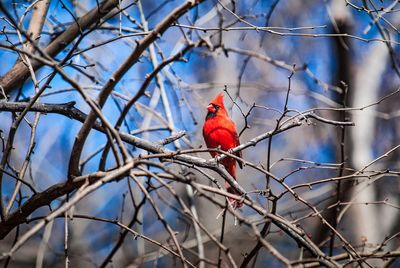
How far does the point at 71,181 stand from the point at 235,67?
672cm

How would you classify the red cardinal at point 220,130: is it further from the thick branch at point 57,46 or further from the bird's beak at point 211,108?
the thick branch at point 57,46

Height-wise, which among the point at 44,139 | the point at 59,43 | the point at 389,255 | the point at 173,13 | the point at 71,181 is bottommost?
the point at 389,255

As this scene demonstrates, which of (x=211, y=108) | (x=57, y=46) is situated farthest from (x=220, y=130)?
(x=57, y=46)

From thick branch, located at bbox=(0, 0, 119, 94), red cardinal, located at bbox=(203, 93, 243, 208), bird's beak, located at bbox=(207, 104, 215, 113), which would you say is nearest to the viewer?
thick branch, located at bbox=(0, 0, 119, 94)

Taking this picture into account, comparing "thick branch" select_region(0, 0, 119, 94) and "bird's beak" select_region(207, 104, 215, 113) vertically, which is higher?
"bird's beak" select_region(207, 104, 215, 113)

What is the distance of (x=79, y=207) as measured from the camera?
22.7 ft

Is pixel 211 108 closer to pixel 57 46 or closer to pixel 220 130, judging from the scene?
pixel 220 130

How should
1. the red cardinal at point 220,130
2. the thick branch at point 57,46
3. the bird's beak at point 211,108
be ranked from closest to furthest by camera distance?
the thick branch at point 57,46
the red cardinal at point 220,130
the bird's beak at point 211,108

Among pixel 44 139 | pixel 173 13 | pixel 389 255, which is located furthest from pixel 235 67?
pixel 173 13

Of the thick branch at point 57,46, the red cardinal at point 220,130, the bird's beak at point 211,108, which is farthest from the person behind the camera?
the bird's beak at point 211,108

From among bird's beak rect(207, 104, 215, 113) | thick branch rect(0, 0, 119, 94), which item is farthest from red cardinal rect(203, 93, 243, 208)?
thick branch rect(0, 0, 119, 94)

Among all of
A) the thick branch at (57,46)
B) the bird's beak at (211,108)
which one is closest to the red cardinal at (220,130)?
the bird's beak at (211,108)

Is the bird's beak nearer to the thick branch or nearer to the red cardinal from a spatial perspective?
the red cardinal

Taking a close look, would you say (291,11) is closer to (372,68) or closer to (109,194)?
(372,68)
